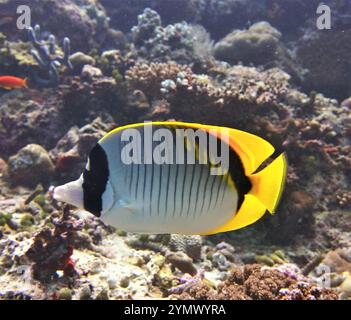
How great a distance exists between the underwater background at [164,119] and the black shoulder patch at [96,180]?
1.69m

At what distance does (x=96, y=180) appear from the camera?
1538 mm

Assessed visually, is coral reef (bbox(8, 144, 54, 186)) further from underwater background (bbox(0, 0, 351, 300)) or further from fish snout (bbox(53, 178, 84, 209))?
fish snout (bbox(53, 178, 84, 209))

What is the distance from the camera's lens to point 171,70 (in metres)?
6.42

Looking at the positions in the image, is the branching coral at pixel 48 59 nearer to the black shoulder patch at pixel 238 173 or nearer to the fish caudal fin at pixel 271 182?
the black shoulder patch at pixel 238 173

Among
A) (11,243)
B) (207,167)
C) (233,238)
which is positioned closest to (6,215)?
(11,243)

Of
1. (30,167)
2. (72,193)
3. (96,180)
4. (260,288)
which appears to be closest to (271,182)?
(96,180)

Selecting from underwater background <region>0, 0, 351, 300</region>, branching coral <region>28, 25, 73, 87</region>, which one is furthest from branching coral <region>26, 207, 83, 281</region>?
branching coral <region>28, 25, 73, 87</region>

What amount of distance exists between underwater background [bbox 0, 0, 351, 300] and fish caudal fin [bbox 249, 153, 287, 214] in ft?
5.24

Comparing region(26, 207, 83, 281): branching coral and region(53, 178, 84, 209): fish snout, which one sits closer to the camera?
region(53, 178, 84, 209): fish snout

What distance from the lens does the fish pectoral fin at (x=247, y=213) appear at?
5.04 feet

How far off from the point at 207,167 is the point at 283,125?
164 inches

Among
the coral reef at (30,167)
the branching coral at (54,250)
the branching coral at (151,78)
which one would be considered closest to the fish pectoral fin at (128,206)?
the branching coral at (54,250)

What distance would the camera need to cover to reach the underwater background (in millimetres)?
3219
